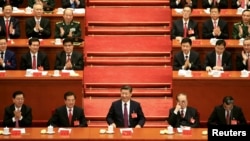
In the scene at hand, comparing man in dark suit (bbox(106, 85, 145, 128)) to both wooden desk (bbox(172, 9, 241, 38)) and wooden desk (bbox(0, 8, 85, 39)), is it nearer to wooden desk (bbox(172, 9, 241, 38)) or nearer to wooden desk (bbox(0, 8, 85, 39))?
wooden desk (bbox(0, 8, 85, 39))

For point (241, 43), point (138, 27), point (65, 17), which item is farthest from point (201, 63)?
point (65, 17)

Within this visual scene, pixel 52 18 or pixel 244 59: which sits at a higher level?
pixel 52 18

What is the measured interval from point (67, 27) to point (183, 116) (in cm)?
251

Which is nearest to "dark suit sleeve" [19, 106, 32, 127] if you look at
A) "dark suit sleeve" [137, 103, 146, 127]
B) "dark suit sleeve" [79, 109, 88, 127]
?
"dark suit sleeve" [79, 109, 88, 127]

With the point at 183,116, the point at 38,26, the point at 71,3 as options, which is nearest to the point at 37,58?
the point at 38,26

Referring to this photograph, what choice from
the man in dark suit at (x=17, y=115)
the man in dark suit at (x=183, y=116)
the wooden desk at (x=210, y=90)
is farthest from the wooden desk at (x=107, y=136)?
the wooden desk at (x=210, y=90)

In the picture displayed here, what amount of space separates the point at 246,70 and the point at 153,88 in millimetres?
1218

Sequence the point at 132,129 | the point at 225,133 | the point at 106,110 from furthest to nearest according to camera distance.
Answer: the point at 106,110
the point at 132,129
the point at 225,133

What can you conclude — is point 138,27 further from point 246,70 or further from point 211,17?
point 246,70

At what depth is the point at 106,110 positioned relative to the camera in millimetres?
8938

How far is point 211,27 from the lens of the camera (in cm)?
985

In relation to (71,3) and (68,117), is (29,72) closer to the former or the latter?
(68,117)

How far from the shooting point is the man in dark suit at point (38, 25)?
9.84 metres

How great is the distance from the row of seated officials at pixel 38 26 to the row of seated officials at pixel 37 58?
0.60 m
